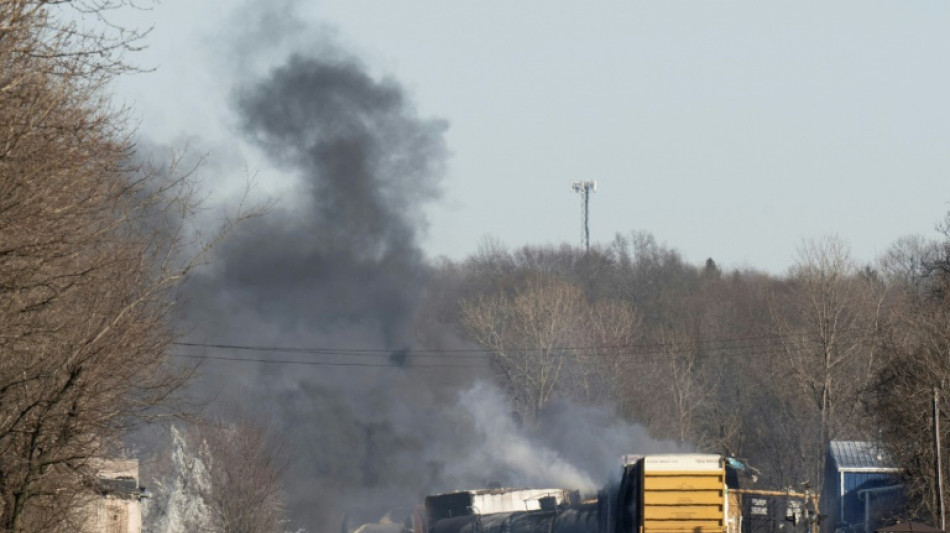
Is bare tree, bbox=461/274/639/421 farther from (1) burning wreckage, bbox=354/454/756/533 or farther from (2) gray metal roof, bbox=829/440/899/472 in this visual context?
(1) burning wreckage, bbox=354/454/756/533

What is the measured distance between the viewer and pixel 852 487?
51.8 meters

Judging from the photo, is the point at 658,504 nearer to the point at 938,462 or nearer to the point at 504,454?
the point at 938,462

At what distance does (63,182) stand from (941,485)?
25.0m

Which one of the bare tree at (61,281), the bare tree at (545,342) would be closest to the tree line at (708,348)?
the bare tree at (545,342)

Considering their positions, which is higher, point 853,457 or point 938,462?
point 938,462

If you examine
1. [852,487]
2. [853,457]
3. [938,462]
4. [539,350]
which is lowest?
[852,487]

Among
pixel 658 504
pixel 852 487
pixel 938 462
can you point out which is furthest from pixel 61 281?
pixel 852 487

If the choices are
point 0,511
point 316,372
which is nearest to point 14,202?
point 0,511

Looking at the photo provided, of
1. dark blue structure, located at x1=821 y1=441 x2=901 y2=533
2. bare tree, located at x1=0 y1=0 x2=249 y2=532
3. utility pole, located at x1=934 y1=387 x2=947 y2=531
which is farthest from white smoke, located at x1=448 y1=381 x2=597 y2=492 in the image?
bare tree, located at x1=0 y1=0 x2=249 y2=532

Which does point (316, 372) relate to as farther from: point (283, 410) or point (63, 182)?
point (63, 182)

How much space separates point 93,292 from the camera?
73.2ft

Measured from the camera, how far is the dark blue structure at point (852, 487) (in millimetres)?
49447

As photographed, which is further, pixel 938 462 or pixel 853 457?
pixel 853 457

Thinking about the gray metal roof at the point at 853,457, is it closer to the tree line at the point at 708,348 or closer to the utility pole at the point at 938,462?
the tree line at the point at 708,348
